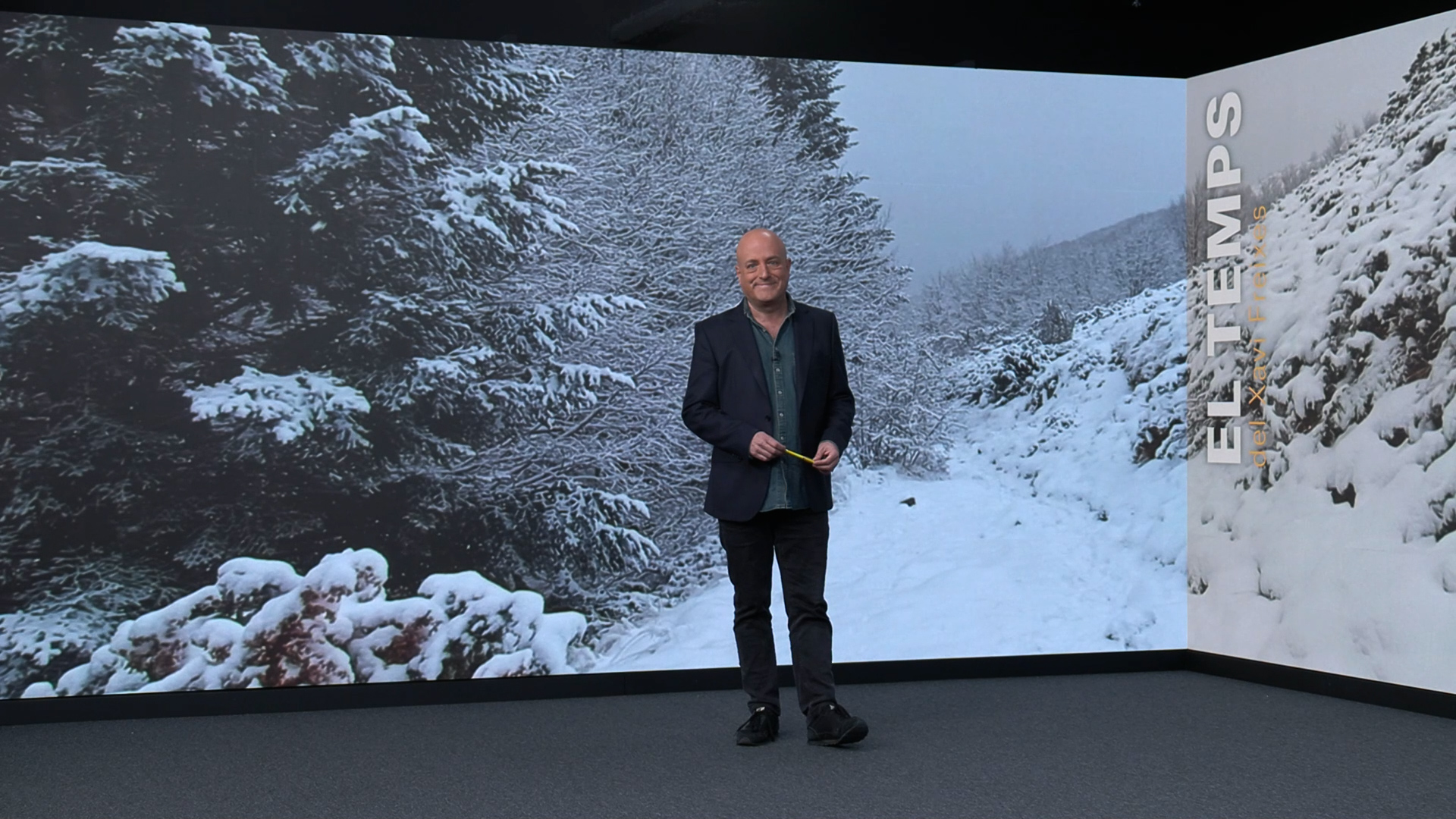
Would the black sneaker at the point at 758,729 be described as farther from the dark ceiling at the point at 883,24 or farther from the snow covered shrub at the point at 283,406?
the dark ceiling at the point at 883,24

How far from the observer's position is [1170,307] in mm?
5164

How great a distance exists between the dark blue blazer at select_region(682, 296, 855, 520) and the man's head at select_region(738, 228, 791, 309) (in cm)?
11

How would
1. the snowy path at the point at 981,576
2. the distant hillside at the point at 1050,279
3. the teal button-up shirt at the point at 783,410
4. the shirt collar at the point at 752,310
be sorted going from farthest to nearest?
the distant hillside at the point at 1050,279 < the snowy path at the point at 981,576 < the shirt collar at the point at 752,310 < the teal button-up shirt at the point at 783,410

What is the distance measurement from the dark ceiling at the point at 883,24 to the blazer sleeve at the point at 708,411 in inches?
56.2

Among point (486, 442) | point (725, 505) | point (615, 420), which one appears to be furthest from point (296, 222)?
point (725, 505)

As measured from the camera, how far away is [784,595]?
387 centimetres

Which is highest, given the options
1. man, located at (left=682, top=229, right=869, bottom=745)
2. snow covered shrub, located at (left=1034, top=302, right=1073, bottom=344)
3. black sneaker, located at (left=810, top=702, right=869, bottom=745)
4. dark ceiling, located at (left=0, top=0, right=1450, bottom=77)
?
dark ceiling, located at (left=0, top=0, right=1450, bottom=77)

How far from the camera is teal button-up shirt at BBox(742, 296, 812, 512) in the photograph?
3768 mm

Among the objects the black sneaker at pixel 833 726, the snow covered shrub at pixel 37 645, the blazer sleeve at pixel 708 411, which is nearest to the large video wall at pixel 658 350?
the snow covered shrub at pixel 37 645

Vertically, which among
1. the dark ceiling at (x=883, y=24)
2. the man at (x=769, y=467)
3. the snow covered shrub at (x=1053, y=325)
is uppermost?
the dark ceiling at (x=883, y=24)

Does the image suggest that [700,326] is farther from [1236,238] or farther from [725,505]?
[1236,238]

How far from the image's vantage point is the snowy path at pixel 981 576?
16.1ft

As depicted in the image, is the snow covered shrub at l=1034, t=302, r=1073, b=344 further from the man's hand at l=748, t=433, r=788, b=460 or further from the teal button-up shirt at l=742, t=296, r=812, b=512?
the man's hand at l=748, t=433, r=788, b=460

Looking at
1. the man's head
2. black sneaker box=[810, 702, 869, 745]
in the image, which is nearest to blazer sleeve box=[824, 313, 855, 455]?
the man's head
